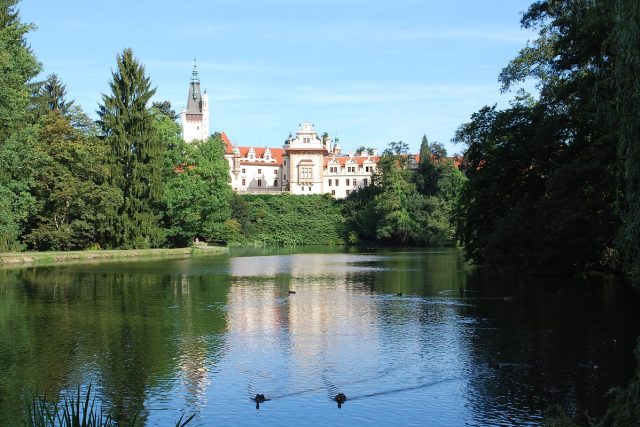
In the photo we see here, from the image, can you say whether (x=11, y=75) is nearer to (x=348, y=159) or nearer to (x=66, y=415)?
(x=66, y=415)

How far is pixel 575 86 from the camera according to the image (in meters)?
24.7

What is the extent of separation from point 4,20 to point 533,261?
29.0m

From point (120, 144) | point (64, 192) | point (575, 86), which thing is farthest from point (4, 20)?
point (575, 86)

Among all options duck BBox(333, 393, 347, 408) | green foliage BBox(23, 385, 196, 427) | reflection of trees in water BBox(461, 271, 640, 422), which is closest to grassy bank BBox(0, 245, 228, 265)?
reflection of trees in water BBox(461, 271, 640, 422)

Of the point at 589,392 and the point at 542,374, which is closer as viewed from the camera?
the point at 589,392

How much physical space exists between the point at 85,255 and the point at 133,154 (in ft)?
33.7

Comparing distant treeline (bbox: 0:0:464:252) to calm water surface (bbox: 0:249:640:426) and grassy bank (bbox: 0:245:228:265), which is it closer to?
grassy bank (bbox: 0:245:228:265)

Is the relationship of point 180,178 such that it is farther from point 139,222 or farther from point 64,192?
point 64,192

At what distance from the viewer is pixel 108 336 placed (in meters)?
16.8

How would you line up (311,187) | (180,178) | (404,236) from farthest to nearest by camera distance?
(311,187) → (404,236) → (180,178)

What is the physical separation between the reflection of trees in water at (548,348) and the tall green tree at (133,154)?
31724mm

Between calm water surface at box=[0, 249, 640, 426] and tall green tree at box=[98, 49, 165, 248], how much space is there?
23.9 meters

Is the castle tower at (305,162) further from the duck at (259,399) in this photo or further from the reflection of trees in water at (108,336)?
the duck at (259,399)

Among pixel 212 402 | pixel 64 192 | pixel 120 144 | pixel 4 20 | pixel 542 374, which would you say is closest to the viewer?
pixel 212 402
